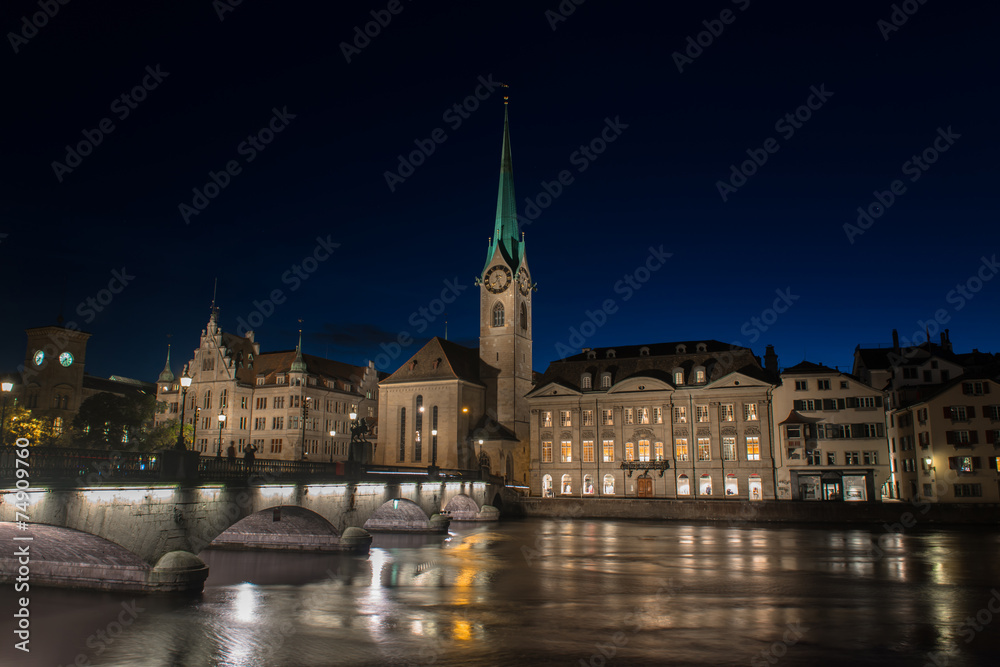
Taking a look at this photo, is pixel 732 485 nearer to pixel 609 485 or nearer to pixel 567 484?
pixel 609 485

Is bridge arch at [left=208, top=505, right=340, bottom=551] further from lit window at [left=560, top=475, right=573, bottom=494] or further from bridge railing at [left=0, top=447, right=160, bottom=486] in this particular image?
lit window at [left=560, top=475, right=573, bottom=494]

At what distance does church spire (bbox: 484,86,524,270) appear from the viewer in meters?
95.2

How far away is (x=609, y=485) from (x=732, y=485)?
485 inches

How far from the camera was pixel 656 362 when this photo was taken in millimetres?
80500

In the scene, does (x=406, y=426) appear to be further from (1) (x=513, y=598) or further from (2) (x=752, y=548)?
(1) (x=513, y=598)

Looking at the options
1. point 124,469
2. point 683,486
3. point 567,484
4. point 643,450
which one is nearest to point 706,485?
point 683,486

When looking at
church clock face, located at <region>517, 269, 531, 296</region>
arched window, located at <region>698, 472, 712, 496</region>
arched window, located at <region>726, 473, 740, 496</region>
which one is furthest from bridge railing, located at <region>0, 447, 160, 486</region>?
church clock face, located at <region>517, 269, 531, 296</region>

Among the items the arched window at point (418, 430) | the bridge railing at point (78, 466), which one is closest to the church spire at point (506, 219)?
the arched window at point (418, 430)

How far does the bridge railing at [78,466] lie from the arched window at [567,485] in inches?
2284

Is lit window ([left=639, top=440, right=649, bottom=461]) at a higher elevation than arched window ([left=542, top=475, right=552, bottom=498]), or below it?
higher

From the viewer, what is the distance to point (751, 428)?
7331 centimetres

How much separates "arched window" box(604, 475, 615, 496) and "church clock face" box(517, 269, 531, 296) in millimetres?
27250

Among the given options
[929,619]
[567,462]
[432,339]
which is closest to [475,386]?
[432,339]

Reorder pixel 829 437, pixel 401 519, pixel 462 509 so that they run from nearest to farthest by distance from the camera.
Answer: pixel 401 519, pixel 462 509, pixel 829 437
